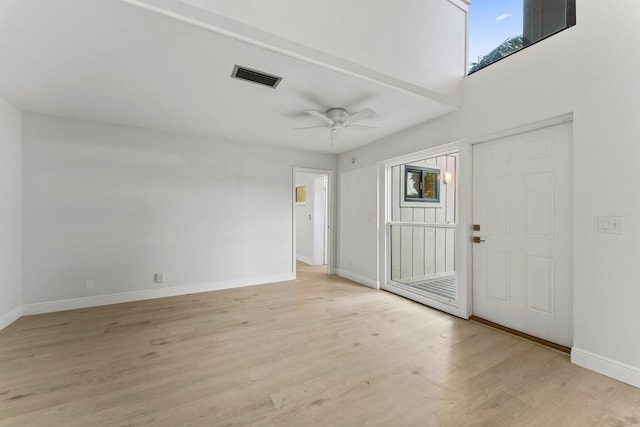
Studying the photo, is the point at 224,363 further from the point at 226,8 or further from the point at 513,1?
the point at 513,1

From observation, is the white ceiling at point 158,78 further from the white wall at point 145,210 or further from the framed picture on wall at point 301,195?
the framed picture on wall at point 301,195

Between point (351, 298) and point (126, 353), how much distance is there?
2.61 m

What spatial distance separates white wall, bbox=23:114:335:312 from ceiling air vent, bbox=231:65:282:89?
2.13m

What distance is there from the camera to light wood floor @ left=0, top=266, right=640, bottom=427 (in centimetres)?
160

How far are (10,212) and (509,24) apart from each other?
5.85m

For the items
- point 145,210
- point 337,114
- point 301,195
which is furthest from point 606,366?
point 301,195

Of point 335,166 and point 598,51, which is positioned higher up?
point 598,51

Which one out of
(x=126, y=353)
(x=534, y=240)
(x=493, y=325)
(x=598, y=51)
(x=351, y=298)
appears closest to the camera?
(x=598, y=51)

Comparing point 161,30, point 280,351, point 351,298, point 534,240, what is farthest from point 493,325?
point 161,30

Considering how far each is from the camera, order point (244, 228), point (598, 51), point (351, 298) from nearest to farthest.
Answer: point (598, 51) < point (351, 298) < point (244, 228)

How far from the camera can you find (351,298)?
3832mm

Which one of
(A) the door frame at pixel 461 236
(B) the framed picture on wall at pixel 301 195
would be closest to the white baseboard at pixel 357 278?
(A) the door frame at pixel 461 236

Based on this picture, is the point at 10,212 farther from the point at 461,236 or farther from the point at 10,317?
the point at 461,236

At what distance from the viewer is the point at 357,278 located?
4.76 meters
